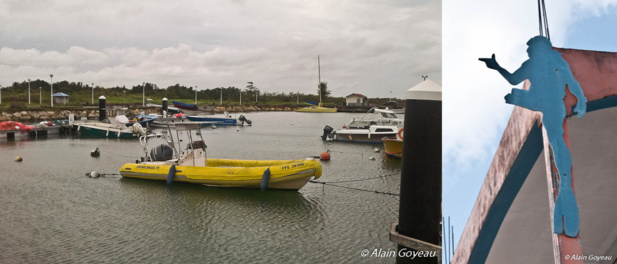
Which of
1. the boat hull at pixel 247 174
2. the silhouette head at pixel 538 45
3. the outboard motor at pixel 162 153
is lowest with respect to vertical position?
the boat hull at pixel 247 174

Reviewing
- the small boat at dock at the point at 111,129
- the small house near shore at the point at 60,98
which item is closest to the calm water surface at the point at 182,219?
the small boat at dock at the point at 111,129

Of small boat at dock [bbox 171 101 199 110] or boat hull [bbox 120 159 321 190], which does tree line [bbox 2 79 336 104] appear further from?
boat hull [bbox 120 159 321 190]

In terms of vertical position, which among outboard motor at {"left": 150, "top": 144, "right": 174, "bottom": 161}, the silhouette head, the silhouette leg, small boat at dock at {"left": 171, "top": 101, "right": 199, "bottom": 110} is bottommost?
outboard motor at {"left": 150, "top": 144, "right": 174, "bottom": 161}

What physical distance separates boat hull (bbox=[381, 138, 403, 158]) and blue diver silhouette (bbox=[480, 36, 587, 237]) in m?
13.9

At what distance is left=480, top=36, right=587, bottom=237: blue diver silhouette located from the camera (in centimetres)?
196

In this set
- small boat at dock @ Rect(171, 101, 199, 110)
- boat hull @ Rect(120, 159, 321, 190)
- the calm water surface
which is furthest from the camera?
small boat at dock @ Rect(171, 101, 199, 110)

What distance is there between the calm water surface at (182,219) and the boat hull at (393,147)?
2.06m

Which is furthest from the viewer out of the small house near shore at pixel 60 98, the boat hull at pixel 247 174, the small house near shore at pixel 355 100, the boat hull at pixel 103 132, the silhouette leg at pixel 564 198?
the small house near shore at pixel 355 100

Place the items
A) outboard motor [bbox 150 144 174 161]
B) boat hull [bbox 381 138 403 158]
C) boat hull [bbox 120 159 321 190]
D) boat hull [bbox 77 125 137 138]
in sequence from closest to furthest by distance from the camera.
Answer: boat hull [bbox 120 159 321 190], outboard motor [bbox 150 144 174 161], boat hull [bbox 381 138 403 158], boat hull [bbox 77 125 137 138]

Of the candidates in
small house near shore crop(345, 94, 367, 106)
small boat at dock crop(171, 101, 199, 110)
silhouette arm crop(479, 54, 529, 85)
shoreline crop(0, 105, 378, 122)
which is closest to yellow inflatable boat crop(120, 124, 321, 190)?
silhouette arm crop(479, 54, 529, 85)

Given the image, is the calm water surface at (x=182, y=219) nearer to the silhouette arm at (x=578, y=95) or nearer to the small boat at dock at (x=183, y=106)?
the silhouette arm at (x=578, y=95)

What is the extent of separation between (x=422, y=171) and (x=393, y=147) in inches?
478

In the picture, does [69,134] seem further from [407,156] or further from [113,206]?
[407,156]

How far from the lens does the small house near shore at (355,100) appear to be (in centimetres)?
6123
